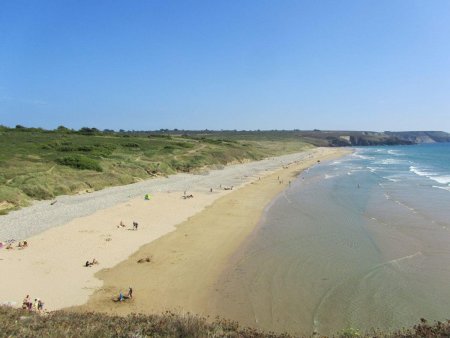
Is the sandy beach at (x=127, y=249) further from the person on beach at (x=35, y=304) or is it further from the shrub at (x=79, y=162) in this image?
the shrub at (x=79, y=162)

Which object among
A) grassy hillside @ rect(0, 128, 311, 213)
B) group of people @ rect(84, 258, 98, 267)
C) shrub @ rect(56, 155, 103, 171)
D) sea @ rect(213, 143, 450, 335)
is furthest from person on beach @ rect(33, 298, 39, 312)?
shrub @ rect(56, 155, 103, 171)

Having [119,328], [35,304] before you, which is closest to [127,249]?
[35,304]

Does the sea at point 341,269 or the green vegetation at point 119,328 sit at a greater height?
the green vegetation at point 119,328

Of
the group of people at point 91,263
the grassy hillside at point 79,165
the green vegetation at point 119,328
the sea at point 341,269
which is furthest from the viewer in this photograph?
the grassy hillside at point 79,165

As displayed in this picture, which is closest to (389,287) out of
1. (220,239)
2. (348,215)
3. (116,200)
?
(220,239)

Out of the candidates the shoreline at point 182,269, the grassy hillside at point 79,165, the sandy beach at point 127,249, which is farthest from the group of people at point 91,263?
the grassy hillside at point 79,165

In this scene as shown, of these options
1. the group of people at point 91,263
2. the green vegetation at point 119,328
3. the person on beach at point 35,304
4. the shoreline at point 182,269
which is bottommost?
the shoreline at point 182,269

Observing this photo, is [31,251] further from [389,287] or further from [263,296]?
[389,287]
